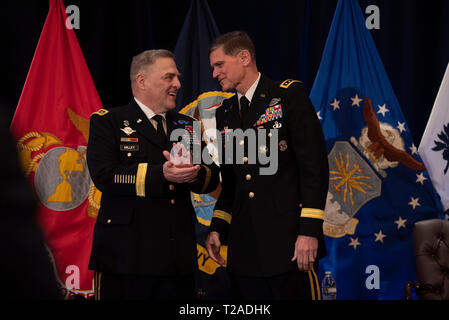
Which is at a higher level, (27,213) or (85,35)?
(85,35)

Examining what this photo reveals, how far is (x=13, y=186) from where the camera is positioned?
59cm

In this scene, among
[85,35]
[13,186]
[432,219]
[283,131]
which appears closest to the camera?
[13,186]

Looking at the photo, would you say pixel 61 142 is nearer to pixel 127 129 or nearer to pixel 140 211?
pixel 127 129

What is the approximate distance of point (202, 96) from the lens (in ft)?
12.3

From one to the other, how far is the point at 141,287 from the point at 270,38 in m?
2.64

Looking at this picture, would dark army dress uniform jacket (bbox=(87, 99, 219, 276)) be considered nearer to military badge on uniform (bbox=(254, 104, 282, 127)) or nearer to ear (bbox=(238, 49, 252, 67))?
military badge on uniform (bbox=(254, 104, 282, 127))

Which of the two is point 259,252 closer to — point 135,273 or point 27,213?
point 135,273

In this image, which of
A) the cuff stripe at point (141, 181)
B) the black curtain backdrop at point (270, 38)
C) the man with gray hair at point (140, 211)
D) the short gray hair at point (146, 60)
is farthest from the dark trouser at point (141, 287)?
the black curtain backdrop at point (270, 38)

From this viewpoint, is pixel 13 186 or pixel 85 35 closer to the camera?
pixel 13 186

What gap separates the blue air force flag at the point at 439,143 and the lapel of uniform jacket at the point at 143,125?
2284mm

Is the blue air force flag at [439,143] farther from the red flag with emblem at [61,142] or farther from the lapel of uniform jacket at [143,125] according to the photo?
the red flag with emblem at [61,142]
